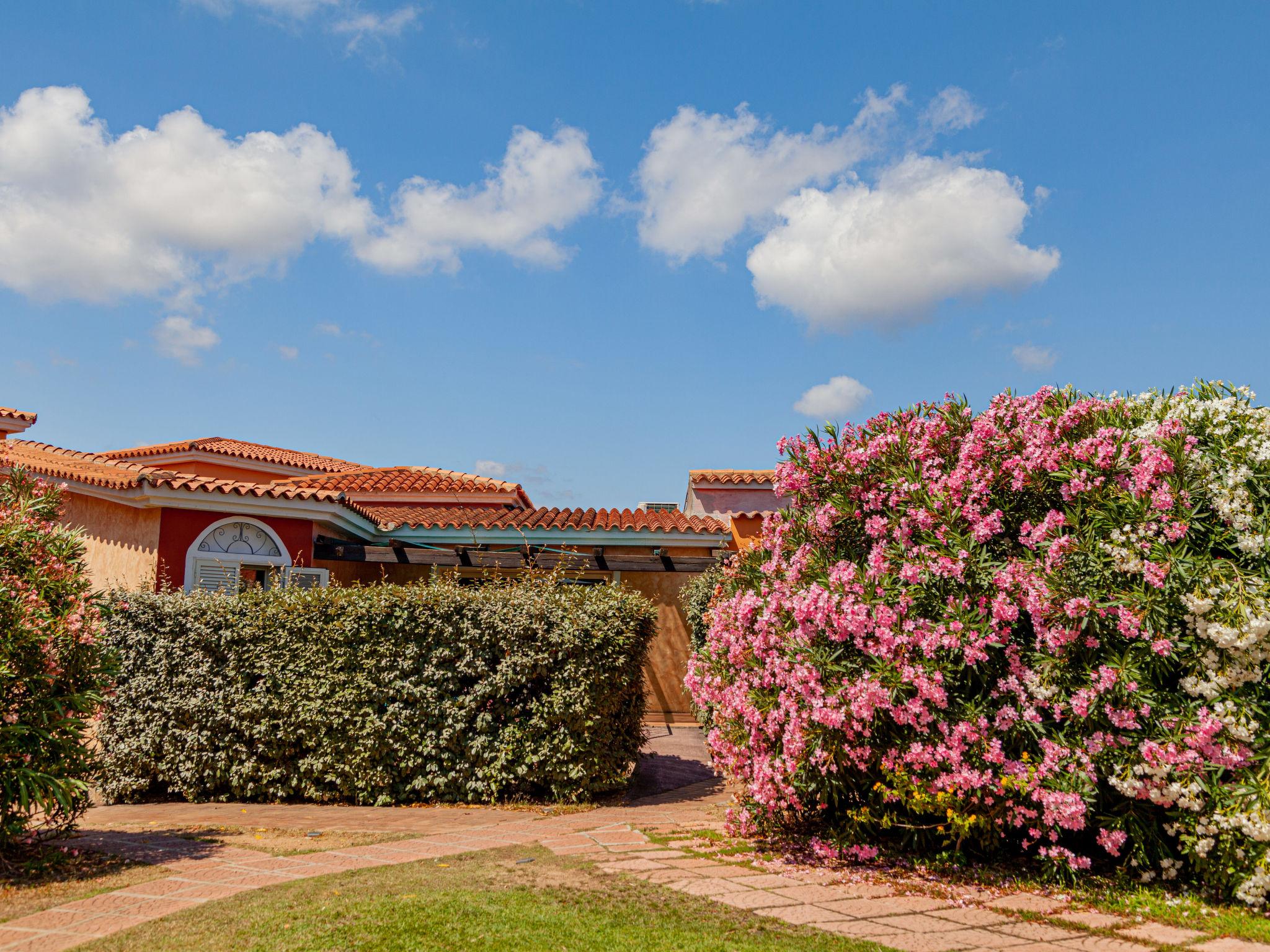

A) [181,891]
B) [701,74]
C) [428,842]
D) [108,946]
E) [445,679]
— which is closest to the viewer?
[108,946]

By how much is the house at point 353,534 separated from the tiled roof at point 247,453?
17.5 inches

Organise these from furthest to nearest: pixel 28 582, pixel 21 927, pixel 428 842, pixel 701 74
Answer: pixel 701 74 → pixel 428 842 → pixel 28 582 → pixel 21 927

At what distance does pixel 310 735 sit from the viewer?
9.12 m

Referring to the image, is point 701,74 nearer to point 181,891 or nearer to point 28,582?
point 28,582

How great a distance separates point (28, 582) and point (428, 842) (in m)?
3.70

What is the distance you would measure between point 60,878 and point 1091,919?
691 cm

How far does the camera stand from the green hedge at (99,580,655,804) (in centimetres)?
897

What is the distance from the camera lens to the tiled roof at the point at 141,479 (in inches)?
497

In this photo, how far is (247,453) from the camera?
24.2 metres

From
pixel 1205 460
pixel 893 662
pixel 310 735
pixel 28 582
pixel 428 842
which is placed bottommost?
pixel 428 842

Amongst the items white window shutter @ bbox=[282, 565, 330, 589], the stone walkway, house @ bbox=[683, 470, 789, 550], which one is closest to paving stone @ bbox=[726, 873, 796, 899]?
the stone walkway

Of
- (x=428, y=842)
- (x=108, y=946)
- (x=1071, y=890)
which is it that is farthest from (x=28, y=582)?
(x=1071, y=890)

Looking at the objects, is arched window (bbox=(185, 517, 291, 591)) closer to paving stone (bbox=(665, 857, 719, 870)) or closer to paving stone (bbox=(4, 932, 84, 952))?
paving stone (bbox=(4, 932, 84, 952))

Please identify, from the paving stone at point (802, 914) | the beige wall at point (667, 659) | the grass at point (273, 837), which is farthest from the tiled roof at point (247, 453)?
the paving stone at point (802, 914)
